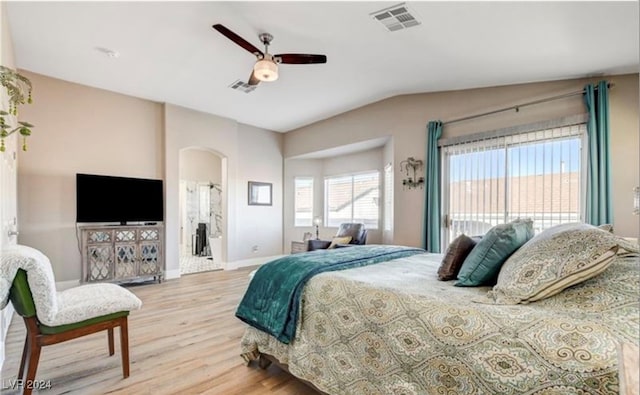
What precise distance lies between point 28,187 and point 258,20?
13.0 feet

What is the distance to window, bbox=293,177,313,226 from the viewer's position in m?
7.24

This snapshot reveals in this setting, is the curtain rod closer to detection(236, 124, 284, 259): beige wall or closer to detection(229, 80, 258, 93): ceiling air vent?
detection(229, 80, 258, 93): ceiling air vent

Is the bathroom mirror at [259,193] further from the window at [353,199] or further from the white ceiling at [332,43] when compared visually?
the white ceiling at [332,43]

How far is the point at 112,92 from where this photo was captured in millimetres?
4773

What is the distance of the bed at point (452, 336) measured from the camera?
104 centimetres

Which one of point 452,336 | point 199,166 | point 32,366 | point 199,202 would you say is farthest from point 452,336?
point 199,202

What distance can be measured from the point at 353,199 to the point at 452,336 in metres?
5.33

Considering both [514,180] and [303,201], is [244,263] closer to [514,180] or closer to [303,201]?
[303,201]

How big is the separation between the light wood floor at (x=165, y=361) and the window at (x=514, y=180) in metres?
3.27

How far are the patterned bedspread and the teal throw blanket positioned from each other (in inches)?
2.7

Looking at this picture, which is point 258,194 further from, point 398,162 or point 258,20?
point 258,20

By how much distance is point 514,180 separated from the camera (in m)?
3.82

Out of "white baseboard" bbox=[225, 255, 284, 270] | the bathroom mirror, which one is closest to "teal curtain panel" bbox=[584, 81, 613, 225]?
→ "white baseboard" bbox=[225, 255, 284, 270]

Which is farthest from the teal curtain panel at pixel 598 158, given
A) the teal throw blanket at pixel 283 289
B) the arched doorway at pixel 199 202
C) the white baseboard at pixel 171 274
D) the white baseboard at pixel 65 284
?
the arched doorway at pixel 199 202
